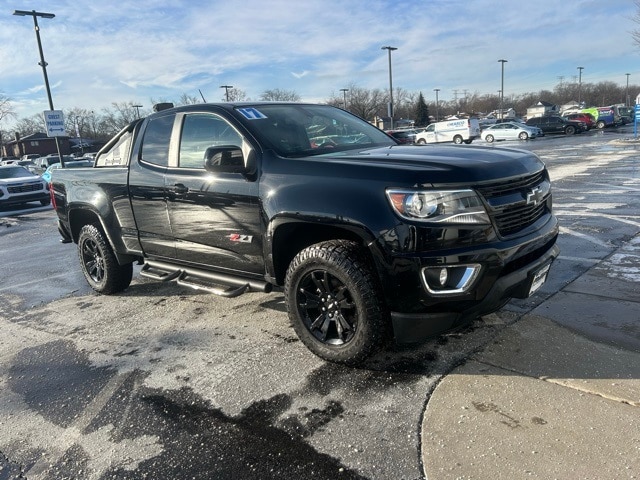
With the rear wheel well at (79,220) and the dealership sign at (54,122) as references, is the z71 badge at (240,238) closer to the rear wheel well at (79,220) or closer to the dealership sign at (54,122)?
the rear wheel well at (79,220)

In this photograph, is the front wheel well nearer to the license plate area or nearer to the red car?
the license plate area

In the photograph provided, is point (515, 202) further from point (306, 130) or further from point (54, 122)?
point (54, 122)

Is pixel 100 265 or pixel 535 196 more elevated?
pixel 535 196

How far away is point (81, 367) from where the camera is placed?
3771 mm

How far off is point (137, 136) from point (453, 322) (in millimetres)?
3479

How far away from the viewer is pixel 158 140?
4.54 meters

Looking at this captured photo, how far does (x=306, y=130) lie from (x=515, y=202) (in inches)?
69.1

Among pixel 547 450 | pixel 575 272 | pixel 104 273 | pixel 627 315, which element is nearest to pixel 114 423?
pixel 547 450

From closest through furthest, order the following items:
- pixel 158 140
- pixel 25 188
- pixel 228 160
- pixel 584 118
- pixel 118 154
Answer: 1. pixel 228 160
2. pixel 158 140
3. pixel 118 154
4. pixel 25 188
5. pixel 584 118

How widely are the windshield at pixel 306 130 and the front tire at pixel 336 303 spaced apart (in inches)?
33.9

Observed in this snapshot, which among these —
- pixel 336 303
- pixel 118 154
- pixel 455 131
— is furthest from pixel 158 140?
pixel 455 131

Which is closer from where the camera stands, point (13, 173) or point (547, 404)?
point (547, 404)

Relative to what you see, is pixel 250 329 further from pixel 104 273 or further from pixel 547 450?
pixel 547 450

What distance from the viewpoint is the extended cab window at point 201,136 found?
391 centimetres
